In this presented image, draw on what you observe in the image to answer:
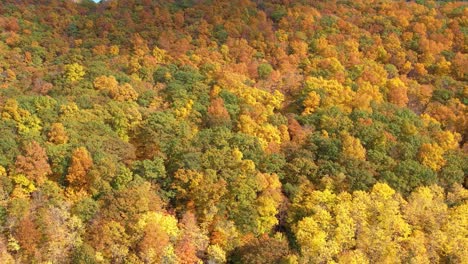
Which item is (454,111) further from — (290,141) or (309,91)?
(290,141)

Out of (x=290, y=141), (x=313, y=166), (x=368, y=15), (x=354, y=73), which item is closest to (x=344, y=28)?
(x=368, y=15)

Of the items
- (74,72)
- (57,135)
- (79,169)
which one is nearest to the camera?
(79,169)

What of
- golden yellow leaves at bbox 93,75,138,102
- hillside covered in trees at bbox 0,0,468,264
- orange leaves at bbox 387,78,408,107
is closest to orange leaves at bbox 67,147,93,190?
hillside covered in trees at bbox 0,0,468,264

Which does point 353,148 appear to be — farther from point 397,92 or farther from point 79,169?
point 79,169

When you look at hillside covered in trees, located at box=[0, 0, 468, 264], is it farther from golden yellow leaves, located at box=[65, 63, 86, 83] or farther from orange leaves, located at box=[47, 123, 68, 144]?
golden yellow leaves, located at box=[65, 63, 86, 83]

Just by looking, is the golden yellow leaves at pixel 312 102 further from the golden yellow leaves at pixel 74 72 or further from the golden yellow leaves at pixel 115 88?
the golden yellow leaves at pixel 74 72

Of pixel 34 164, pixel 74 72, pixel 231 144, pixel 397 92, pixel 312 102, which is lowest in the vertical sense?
pixel 312 102

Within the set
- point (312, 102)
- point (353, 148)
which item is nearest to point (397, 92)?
point (312, 102)

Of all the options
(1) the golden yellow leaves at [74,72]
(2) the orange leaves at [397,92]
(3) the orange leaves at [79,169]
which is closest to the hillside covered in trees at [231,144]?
(3) the orange leaves at [79,169]
